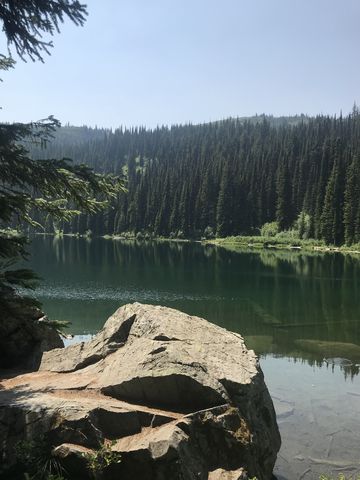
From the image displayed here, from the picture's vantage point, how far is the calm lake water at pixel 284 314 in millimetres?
13656

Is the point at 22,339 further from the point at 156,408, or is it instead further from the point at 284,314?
the point at 284,314

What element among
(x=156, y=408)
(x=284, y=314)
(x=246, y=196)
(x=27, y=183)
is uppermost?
(x=246, y=196)

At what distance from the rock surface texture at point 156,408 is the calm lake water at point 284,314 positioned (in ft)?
9.54

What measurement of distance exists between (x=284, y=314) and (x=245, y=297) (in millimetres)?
7839

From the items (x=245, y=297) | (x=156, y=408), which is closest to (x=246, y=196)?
(x=245, y=297)

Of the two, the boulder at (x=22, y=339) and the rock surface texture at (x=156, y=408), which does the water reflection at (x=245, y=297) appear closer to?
the rock surface texture at (x=156, y=408)

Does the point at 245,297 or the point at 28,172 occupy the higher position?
the point at 28,172

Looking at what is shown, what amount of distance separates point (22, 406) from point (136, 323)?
418cm

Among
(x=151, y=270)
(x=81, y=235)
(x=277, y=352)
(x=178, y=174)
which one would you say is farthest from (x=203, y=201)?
(x=277, y=352)

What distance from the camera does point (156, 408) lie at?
9.27 m

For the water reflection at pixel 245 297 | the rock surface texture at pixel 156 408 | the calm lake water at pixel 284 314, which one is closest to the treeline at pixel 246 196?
the calm lake water at pixel 284 314

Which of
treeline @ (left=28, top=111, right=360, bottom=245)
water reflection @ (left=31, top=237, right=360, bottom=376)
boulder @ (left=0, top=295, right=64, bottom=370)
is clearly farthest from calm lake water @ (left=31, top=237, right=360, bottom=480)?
treeline @ (left=28, top=111, right=360, bottom=245)

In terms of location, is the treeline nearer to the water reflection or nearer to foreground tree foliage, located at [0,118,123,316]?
the water reflection

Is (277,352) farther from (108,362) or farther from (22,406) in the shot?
(22,406)
